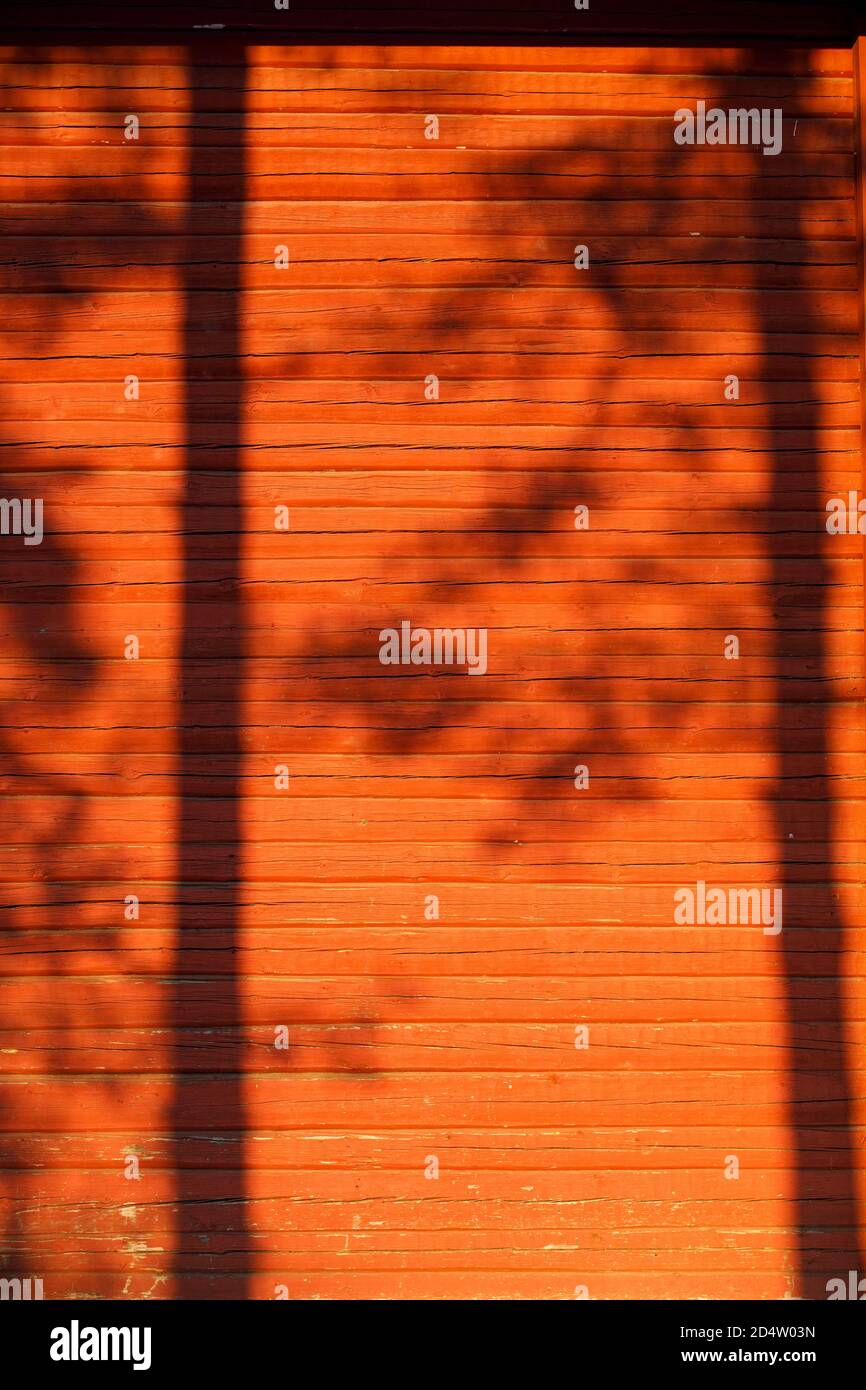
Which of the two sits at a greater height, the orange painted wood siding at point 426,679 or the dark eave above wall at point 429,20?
the dark eave above wall at point 429,20

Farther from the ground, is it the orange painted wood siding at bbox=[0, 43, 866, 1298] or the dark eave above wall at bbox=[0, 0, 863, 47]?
the dark eave above wall at bbox=[0, 0, 863, 47]

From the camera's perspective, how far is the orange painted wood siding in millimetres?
3225

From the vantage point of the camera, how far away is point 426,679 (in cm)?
335

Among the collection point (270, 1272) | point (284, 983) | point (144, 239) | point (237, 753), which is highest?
point (144, 239)

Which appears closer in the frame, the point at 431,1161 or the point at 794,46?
the point at 431,1161

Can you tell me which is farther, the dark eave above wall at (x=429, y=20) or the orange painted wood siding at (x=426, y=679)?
the dark eave above wall at (x=429, y=20)

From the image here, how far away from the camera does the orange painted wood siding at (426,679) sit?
10.6ft

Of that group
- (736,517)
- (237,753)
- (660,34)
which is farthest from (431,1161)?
(660,34)

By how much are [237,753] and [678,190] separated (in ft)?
8.33

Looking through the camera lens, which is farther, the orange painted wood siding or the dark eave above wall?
the dark eave above wall

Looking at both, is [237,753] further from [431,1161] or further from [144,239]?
[144,239]

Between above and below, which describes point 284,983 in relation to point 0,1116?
above

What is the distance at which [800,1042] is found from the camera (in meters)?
3.29

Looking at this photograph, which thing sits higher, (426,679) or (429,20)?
(429,20)
